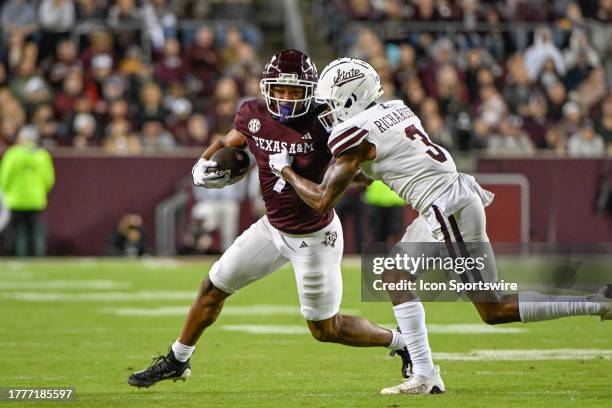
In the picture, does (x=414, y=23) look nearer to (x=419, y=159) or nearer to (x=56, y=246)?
(x=56, y=246)

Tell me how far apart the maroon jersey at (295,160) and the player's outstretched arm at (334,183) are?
340 mm

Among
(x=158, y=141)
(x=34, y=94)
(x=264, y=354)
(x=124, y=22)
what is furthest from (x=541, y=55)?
(x=264, y=354)

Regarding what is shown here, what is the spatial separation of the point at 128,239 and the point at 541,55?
6.35 m

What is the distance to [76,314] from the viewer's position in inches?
429

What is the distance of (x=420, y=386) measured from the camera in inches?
255

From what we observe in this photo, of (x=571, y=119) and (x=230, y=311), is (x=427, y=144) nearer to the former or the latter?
(x=230, y=311)

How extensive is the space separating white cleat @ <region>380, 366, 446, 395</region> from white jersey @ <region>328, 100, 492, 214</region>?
792 mm

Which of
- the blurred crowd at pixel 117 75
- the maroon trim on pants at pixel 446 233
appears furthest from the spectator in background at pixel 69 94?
the maroon trim on pants at pixel 446 233

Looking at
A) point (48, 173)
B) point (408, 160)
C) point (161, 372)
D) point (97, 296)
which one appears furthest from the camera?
point (48, 173)

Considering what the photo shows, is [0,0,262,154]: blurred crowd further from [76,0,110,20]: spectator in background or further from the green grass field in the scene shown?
the green grass field

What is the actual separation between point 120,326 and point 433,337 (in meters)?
2.37

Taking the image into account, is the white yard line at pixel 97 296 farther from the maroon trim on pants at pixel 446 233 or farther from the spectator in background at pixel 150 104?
the maroon trim on pants at pixel 446 233

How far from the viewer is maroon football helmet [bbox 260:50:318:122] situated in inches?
257

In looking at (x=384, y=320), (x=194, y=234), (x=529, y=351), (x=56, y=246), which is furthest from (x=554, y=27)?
(x=529, y=351)
